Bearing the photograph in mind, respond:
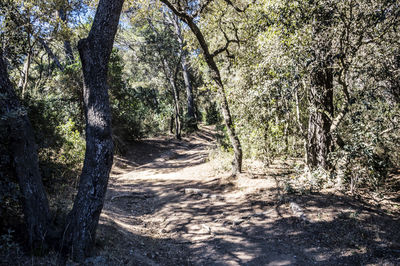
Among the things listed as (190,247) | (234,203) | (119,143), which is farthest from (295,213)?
(119,143)

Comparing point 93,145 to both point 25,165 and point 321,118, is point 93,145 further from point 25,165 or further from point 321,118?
point 321,118

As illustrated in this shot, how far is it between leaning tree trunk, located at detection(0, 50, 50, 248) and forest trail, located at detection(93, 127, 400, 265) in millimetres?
1007

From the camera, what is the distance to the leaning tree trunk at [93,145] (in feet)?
12.4

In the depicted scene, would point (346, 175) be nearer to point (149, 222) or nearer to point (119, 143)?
point (149, 222)

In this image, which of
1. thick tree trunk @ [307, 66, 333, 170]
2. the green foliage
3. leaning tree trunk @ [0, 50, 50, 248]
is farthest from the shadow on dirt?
the green foliage

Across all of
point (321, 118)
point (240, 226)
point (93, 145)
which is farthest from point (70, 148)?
point (321, 118)

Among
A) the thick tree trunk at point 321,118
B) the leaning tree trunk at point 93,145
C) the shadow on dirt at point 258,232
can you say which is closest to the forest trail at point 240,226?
the shadow on dirt at point 258,232

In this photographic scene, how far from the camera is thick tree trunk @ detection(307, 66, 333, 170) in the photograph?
6.91 meters

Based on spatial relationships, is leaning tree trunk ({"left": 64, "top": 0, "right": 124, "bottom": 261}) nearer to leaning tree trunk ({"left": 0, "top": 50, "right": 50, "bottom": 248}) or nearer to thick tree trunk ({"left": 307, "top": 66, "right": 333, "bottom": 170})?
leaning tree trunk ({"left": 0, "top": 50, "right": 50, "bottom": 248})

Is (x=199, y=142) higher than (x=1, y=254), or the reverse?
(x=199, y=142)

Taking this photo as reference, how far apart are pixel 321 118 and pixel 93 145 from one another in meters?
6.10

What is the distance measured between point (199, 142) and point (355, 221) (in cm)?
1528

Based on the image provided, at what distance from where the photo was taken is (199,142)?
2002cm

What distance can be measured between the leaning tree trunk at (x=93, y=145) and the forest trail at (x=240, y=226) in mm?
559
